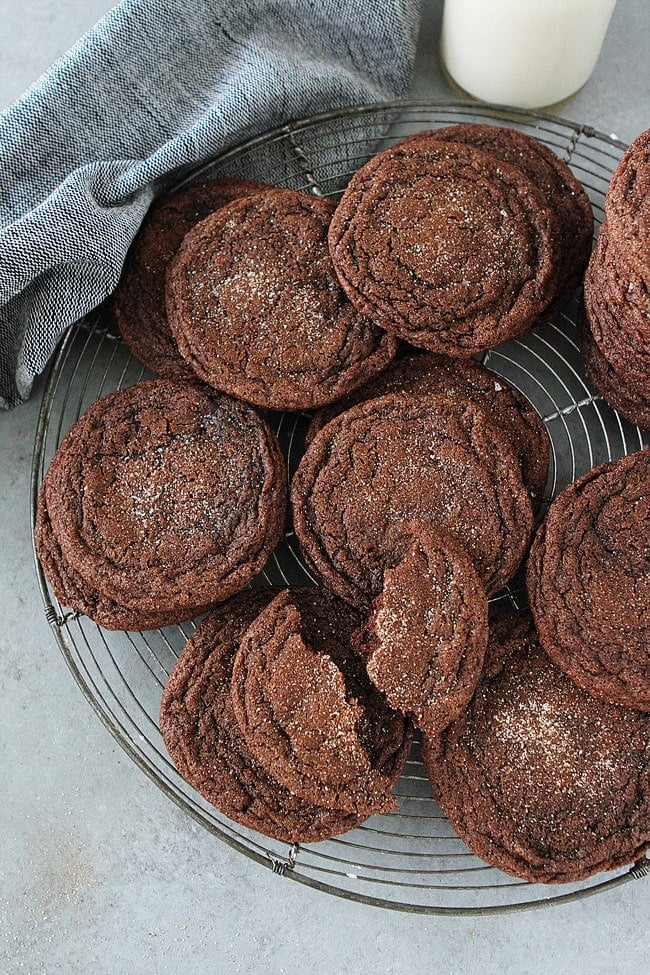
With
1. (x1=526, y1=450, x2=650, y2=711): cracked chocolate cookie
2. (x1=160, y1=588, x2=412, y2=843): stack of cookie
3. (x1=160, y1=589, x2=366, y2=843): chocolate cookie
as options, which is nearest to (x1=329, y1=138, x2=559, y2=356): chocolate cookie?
(x1=526, y1=450, x2=650, y2=711): cracked chocolate cookie

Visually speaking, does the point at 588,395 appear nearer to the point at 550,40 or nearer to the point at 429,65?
the point at 550,40

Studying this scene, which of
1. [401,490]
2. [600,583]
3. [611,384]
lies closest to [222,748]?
[401,490]

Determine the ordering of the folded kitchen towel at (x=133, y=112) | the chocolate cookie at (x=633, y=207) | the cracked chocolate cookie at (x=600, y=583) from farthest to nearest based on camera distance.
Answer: the folded kitchen towel at (x=133, y=112) < the cracked chocolate cookie at (x=600, y=583) < the chocolate cookie at (x=633, y=207)

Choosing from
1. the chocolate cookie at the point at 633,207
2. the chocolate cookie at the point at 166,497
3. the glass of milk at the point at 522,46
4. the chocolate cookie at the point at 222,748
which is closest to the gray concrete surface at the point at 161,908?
the chocolate cookie at the point at 222,748

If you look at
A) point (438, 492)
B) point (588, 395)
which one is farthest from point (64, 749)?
point (588, 395)

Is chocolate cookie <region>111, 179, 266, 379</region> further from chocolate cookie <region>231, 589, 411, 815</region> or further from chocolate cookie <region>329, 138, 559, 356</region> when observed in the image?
chocolate cookie <region>231, 589, 411, 815</region>

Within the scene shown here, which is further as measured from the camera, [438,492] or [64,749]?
[64,749]

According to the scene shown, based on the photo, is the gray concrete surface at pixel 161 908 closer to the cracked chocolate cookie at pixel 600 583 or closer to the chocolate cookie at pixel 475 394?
the cracked chocolate cookie at pixel 600 583

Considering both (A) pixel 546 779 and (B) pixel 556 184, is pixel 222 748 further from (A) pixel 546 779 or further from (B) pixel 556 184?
(B) pixel 556 184
